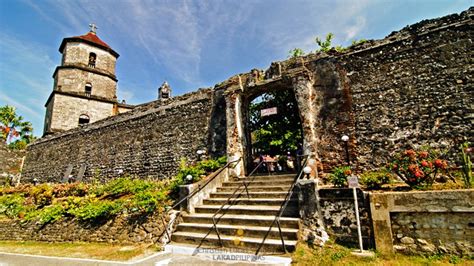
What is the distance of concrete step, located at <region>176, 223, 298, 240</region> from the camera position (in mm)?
5047

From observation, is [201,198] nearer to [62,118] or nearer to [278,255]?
[278,255]

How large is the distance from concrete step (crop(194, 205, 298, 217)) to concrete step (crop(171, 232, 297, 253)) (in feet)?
2.66

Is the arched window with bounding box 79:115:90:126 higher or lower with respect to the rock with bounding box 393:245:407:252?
higher

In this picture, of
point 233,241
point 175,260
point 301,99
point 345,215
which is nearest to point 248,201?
point 233,241

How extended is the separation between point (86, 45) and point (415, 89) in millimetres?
→ 26412

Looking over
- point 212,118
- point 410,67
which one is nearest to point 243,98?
point 212,118

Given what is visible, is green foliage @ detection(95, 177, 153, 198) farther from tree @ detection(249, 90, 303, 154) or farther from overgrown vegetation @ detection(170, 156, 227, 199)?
tree @ detection(249, 90, 303, 154)

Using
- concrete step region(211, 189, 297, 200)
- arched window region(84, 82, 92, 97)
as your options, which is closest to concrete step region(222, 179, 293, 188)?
concrete step region(211, 189, 297, 200)

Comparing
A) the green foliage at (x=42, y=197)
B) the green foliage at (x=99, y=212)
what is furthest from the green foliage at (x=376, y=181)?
the green foliage at (x=42, y=197)

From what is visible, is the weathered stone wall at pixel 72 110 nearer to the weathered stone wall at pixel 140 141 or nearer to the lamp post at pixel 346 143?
the weathered stone wall at pixel 140 141

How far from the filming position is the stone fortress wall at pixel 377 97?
6.65 meters

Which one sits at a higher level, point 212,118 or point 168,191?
point 212,118

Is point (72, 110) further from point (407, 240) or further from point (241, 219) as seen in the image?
point (407, 240)

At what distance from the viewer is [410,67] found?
7289 mm
